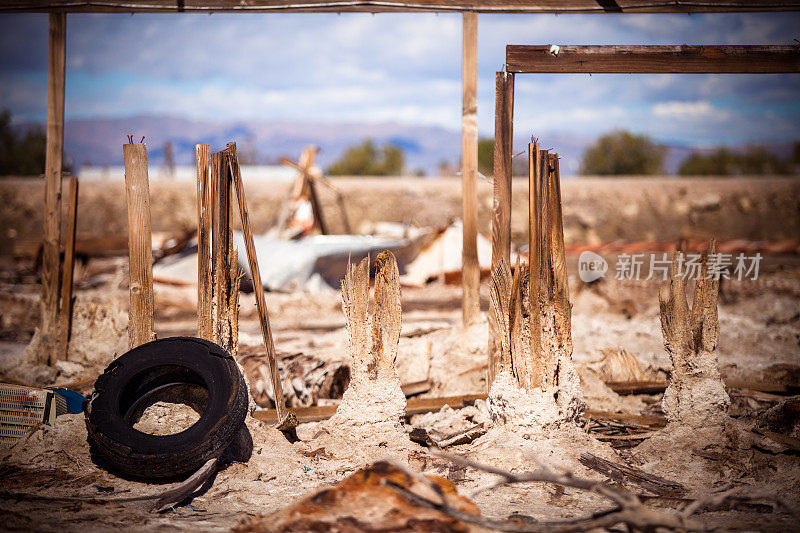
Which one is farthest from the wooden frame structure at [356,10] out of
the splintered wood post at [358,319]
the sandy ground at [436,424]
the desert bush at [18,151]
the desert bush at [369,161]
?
the desert bush at [369,161]

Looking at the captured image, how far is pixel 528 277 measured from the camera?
472 centimetres

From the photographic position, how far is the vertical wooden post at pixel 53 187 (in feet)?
19.8

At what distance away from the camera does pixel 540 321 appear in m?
4.68

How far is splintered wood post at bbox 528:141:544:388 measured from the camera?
15.3ft

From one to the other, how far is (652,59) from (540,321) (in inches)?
95.1

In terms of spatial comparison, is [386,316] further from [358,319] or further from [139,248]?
[139,248]

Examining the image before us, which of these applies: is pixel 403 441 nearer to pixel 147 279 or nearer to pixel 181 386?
pixel 181 386

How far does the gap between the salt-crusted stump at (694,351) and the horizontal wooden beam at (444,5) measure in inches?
107

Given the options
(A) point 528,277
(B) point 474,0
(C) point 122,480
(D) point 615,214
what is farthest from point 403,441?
(D) point 615,214

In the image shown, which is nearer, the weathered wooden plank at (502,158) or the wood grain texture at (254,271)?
the wood grain texture at (254,271)

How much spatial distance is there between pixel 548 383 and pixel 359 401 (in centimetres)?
144

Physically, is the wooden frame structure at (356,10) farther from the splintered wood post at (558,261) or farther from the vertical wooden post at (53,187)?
the splintered wood post at (558,261)

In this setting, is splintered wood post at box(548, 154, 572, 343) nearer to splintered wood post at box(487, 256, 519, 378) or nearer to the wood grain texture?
splintered wood post at box(487, 256, 519, 378)

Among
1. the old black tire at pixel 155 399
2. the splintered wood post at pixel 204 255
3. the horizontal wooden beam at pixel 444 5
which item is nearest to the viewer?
the old black tire at pixel 155 399
